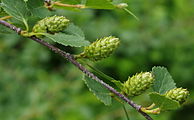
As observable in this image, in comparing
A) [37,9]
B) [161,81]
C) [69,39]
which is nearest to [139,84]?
[161,81]

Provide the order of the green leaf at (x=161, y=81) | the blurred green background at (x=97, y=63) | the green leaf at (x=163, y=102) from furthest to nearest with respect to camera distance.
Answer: the blurred green background at (x=97, y=63), the green leaf at (x=161, y=81), the green leaf at (x=163, y=102)

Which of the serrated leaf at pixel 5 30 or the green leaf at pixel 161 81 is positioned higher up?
the serrated leaf at pixel 5 30

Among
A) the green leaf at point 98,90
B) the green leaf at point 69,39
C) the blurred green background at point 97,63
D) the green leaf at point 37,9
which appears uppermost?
the green leaf at point 37,9

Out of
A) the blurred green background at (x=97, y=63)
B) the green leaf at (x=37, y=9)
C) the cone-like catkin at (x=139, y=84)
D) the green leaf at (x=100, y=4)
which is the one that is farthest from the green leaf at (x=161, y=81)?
the blurred green background at (x=97, y=63)

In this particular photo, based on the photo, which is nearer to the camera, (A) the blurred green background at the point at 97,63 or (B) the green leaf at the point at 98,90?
(B) the green leaf at the point at 98,90

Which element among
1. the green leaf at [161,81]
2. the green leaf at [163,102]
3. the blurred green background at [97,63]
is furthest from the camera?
the blurred green background at [97,63]

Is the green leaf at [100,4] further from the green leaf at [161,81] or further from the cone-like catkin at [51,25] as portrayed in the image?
the green leaf at [161,81]

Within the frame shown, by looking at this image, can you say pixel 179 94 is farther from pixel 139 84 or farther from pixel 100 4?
pixel 100 4

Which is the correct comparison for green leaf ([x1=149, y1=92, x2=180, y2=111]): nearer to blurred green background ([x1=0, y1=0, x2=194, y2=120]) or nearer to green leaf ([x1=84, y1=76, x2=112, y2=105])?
green leaf ([x1=84, y1=76, x2=112, y2=105])
